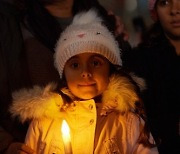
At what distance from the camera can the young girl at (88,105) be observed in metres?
1.42

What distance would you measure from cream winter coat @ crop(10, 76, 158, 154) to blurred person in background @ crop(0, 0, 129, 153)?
14 cm

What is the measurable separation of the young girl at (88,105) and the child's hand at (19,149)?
0.04m

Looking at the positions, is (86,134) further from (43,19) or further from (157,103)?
(43,19)

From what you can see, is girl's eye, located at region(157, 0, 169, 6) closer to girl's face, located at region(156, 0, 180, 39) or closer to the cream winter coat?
girl's face, located at region(156, 0, 180, 39)

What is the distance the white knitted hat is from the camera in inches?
57.6

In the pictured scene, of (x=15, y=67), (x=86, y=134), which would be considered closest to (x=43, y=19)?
(x=15, y=67)

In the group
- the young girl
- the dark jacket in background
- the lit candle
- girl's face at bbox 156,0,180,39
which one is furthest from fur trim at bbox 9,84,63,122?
girl's face at bbox 156,0,180,39

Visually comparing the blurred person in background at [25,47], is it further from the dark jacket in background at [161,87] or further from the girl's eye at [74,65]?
the dark jacket in background at [161,87]

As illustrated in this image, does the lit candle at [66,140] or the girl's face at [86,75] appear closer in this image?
the lit candle at [66,140]

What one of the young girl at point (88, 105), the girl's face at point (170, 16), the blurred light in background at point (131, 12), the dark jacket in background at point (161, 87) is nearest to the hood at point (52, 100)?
the young girl at point (88, 105)

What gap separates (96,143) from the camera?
55.8 inches

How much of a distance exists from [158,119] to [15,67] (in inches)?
26.6

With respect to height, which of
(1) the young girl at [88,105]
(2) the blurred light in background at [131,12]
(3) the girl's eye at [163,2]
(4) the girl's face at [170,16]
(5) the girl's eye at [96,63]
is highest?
(3) the girl's eye at [163,2]

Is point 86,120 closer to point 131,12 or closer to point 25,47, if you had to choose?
point 25,47
